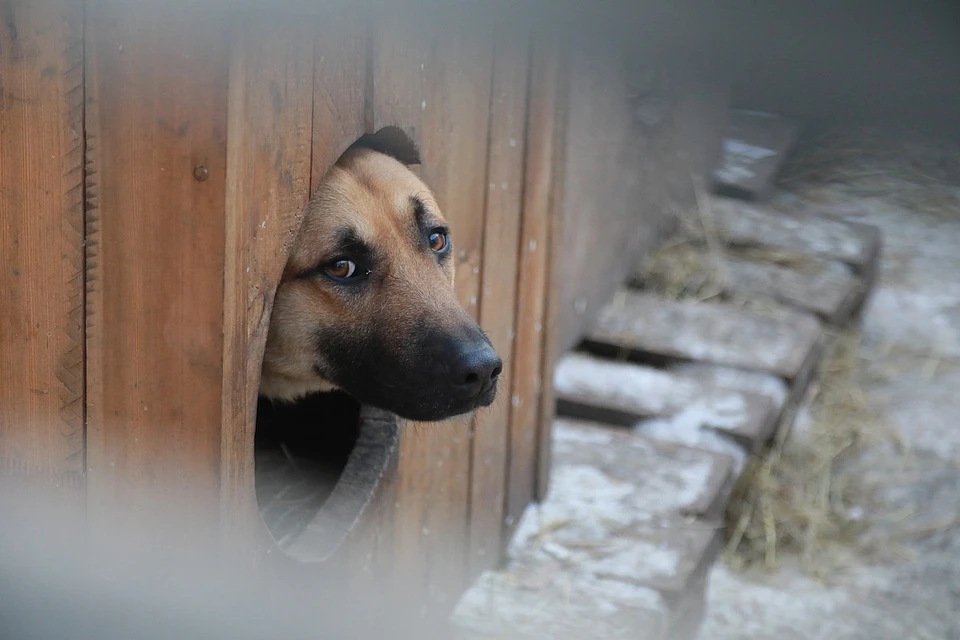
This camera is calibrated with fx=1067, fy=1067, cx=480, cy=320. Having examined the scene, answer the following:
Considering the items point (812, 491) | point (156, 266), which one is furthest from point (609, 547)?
point (156, 266)

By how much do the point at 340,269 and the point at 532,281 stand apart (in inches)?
38.9

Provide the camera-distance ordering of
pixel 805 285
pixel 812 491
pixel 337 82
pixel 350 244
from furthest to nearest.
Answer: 1. pixel 805 285
2. pixel 812 491
3. pixel 350 244
4. pixel 337 82

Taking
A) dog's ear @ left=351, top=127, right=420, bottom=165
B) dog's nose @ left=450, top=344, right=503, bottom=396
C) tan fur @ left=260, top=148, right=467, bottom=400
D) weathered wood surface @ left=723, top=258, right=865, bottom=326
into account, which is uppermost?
dog's ear @ left=351, top=127, right=420, bottom=165

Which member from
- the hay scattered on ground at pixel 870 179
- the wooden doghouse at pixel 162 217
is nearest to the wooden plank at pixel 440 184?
the wooden doghouse at pixel 162 217

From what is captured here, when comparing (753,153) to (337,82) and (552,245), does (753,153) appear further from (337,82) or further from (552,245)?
(337,82)

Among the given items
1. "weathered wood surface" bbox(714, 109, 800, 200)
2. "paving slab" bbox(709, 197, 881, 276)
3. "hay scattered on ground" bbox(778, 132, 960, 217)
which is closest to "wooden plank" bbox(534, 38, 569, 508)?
"paving slab" bbox(709, 197, 881, 276)

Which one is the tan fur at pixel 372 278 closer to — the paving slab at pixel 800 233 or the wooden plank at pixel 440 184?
the wooden plank at pixel 440 184

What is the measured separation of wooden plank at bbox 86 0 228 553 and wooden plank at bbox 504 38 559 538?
1.41 metres

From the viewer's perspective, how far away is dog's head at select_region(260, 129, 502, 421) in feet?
6.44

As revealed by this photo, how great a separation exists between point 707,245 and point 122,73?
12.3 ft

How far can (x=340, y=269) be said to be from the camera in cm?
204

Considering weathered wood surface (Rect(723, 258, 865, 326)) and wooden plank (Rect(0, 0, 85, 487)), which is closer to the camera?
wooden plank (Rect(0, 0, 85, 487))

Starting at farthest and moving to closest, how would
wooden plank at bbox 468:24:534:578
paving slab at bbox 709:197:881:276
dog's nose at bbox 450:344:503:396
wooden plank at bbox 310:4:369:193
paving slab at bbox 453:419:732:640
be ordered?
paving slab at bbox 709:197:881:276, paving slab at bbox 453:419:732:640, wooden plank at bbox 468:24:534:578, dog's nose at bbox 450:344:503:396, wooden plank at bbox 310:4:369:193

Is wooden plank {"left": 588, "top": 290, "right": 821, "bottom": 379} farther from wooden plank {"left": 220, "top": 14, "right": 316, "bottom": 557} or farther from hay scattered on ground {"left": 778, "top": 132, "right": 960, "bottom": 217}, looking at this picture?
wooden plank {"left": 220, "top": 14, "right": 316, "bottom": 557}
